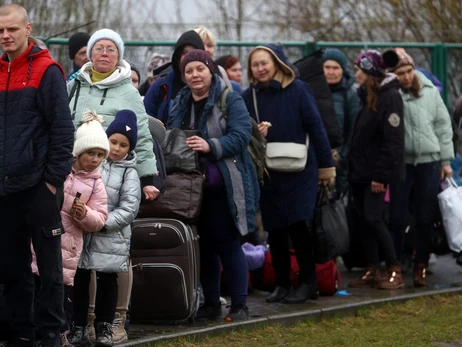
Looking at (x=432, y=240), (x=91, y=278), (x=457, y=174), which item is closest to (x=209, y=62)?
(x=91, y=278)

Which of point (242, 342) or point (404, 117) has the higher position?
point (404, 117)

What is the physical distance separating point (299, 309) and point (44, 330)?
3.05 meters

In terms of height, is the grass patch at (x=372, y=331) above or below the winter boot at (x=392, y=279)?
below

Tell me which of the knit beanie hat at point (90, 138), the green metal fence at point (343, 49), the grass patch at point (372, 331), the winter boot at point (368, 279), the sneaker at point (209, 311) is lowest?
the grass patch at point (372, 331)

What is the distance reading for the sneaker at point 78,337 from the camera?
7992mm

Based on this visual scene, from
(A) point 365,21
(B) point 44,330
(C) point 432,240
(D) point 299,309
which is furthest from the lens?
(A) point 365,21

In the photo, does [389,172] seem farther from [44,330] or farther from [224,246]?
[44,330]

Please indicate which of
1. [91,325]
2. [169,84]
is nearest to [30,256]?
[91,325]

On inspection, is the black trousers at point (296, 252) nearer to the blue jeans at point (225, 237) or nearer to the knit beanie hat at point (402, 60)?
the blue jeans at point (225, 237)

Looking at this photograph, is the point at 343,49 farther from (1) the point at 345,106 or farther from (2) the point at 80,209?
(2) the point at 80,209

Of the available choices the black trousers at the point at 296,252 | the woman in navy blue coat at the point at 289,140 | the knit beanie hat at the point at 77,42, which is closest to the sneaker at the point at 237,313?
the woman in navy blue coat at the point at 289,140

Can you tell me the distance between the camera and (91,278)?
8.11 metres

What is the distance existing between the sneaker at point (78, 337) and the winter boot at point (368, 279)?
409 cm

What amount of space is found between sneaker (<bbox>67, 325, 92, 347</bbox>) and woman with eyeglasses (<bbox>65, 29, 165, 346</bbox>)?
285mm
